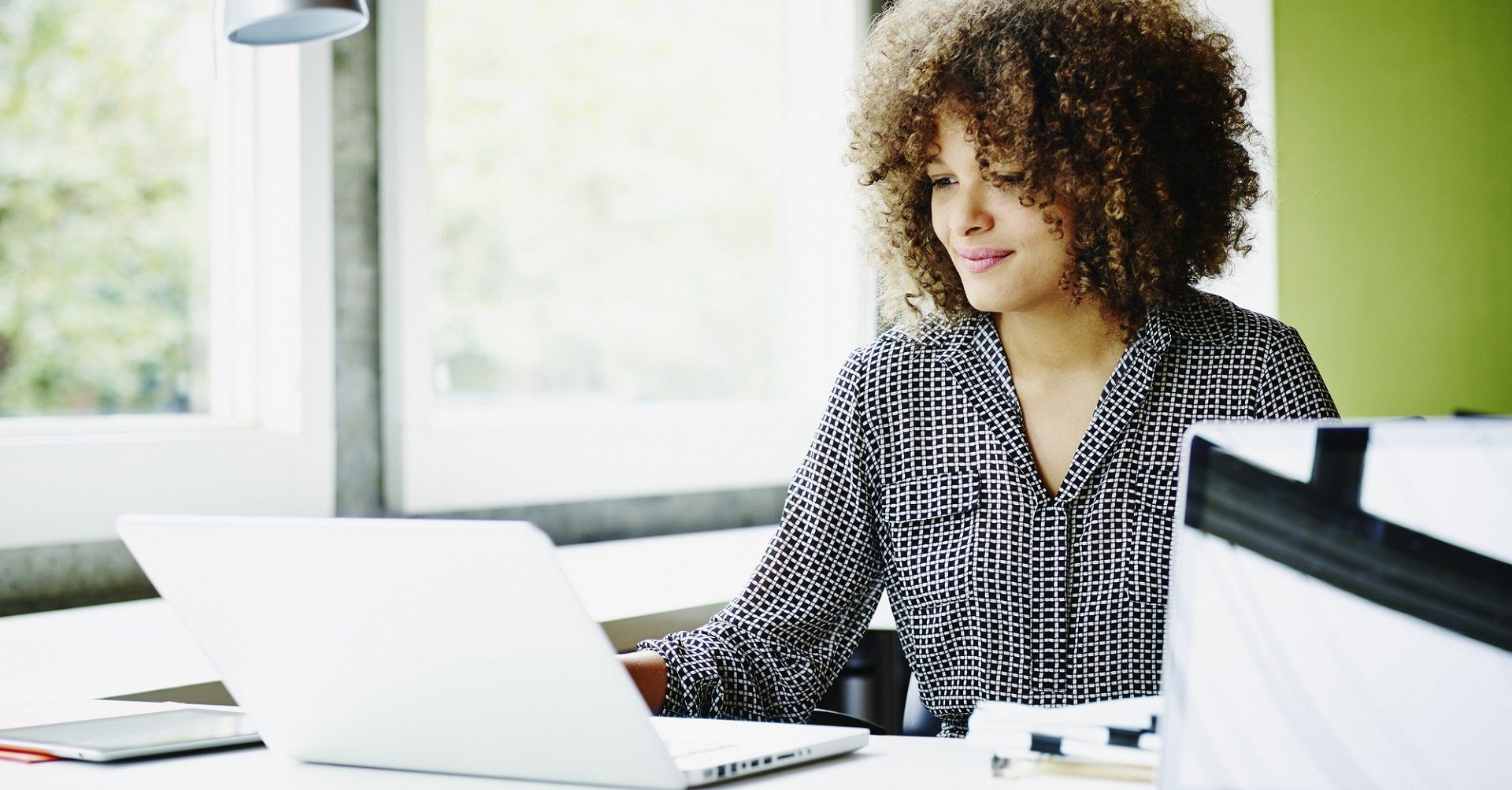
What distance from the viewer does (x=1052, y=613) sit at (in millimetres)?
1273

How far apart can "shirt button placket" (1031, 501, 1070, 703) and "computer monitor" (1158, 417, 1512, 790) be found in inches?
27.3

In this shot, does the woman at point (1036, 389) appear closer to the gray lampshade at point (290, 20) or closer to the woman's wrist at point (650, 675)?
the woman's wrist at point (650, 675)

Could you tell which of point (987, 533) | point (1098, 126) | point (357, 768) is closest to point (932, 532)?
point (987, 533)

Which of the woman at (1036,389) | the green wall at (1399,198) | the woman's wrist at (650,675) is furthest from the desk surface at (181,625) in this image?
the green wall at (1399,198)

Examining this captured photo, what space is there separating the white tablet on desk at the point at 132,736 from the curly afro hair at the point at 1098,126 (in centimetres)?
82

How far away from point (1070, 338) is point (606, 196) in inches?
58.0

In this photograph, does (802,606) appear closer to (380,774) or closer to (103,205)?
(380,774)

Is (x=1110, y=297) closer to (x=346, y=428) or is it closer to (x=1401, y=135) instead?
(x=1401, y=135)

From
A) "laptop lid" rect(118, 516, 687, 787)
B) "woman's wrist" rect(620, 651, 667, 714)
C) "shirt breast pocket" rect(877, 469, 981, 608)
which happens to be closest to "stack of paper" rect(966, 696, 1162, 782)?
"laptop lid" rect(118, 516, 687, 787)

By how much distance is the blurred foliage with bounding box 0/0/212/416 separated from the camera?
183 cm

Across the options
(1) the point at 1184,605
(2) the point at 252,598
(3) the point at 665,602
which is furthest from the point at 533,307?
(1) the point at 1184,605

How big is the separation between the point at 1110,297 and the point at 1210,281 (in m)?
0.24

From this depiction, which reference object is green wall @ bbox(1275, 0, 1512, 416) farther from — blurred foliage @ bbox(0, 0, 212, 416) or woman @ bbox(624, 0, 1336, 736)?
blurred foliage @ bbox(0, 0, 212, 416)

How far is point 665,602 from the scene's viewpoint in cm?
170
